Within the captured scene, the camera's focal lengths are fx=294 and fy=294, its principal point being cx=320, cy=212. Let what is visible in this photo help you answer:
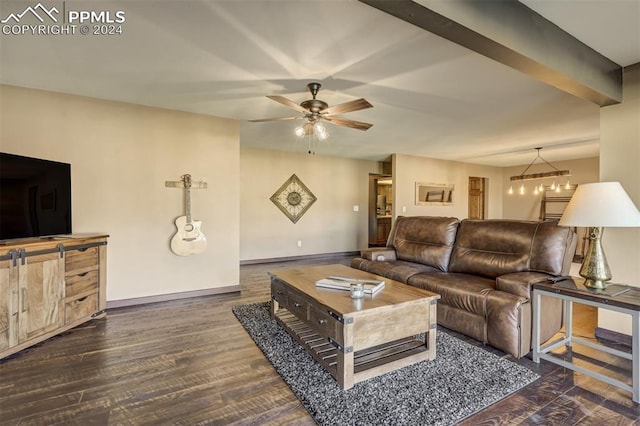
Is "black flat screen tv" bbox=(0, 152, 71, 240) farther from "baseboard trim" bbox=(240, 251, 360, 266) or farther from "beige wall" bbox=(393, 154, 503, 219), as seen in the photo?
"beige wall" bbox=(393, 154, 503, 219)

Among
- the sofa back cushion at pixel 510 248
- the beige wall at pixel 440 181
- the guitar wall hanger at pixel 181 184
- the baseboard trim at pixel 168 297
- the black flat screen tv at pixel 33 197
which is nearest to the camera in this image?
the black flat screen tv at pixel 33 197

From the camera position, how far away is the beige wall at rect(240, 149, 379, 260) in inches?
236

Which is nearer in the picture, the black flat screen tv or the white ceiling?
the white ceiling

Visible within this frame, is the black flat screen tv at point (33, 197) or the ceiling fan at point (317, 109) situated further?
the ceiling fan at point (317, 109)

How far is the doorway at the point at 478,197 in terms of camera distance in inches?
320

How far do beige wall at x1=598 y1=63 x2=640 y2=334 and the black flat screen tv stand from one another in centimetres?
505

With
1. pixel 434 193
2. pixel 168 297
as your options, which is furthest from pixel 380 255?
pixel 434 193

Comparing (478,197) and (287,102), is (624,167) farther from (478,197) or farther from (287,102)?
(478,197)

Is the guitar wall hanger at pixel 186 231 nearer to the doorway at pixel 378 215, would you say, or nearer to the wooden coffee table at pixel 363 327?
the wooden coffee table at pixel 363 327

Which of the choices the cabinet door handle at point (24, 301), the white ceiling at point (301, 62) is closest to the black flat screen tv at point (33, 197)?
the cabinet door handle at point (24, 301)

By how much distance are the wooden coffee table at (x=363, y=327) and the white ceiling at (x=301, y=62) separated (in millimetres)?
1825

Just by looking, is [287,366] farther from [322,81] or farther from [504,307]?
[322,81]

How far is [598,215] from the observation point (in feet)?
6.33

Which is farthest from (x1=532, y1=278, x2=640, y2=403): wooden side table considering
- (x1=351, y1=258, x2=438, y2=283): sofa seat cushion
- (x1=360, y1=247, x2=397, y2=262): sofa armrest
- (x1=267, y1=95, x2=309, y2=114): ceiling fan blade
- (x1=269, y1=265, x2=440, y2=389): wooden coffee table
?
(x1=267, y1=95, x2=309, y2=114): ceiling fan blade
